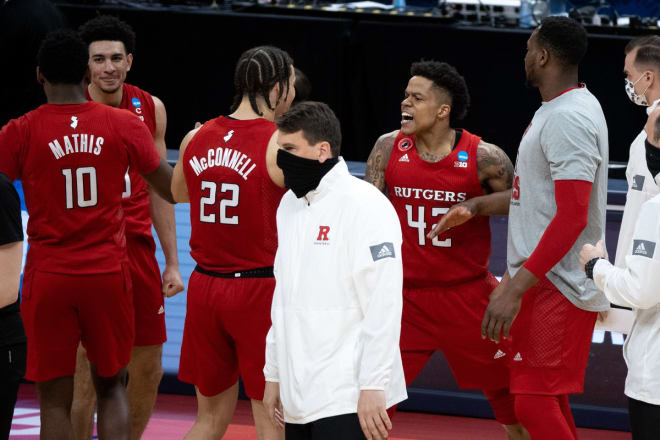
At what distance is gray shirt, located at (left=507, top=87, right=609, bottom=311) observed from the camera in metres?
4.18

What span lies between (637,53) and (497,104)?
16.1 ft

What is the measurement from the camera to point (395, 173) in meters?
4.96

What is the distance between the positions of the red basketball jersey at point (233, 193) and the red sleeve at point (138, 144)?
0.35 m

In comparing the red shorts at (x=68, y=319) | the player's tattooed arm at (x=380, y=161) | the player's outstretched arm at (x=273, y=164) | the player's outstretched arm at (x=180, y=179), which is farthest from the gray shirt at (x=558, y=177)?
the red shorts at (x=68, y=319)

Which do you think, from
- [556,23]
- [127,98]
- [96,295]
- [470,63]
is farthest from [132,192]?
[470,63]

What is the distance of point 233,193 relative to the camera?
4.36 m

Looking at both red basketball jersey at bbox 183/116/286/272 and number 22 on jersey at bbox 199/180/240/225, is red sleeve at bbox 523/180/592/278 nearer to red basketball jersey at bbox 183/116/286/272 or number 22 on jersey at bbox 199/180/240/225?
red basketball jersey at bbox 183/116/286/272

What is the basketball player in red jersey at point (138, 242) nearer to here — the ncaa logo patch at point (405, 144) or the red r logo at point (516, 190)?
the ncaa logo patch at point (405, 144)

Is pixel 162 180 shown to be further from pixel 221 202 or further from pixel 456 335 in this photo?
pixel 456 335

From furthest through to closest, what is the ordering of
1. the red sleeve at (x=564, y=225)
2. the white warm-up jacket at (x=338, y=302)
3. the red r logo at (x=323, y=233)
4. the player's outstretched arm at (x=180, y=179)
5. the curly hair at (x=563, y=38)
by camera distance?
the player's outstretched arm at (x=180, y=179), the curly hair at (x=563, y=38), the red sleeve at (x=564, y=225), the red r logo at (x=323, y=233), the white warm-up jacket at (x=338, y=302)

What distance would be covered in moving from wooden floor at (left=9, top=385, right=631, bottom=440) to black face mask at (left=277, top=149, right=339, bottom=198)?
2.71 meters

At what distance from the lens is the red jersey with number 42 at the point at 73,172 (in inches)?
179

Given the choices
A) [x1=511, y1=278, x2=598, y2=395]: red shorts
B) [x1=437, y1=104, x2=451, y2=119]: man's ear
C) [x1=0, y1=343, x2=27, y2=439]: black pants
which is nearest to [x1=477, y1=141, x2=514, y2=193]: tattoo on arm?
[x1=437, y1=104, x2=451, y2=119]: man's ear

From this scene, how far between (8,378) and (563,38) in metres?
2.60
